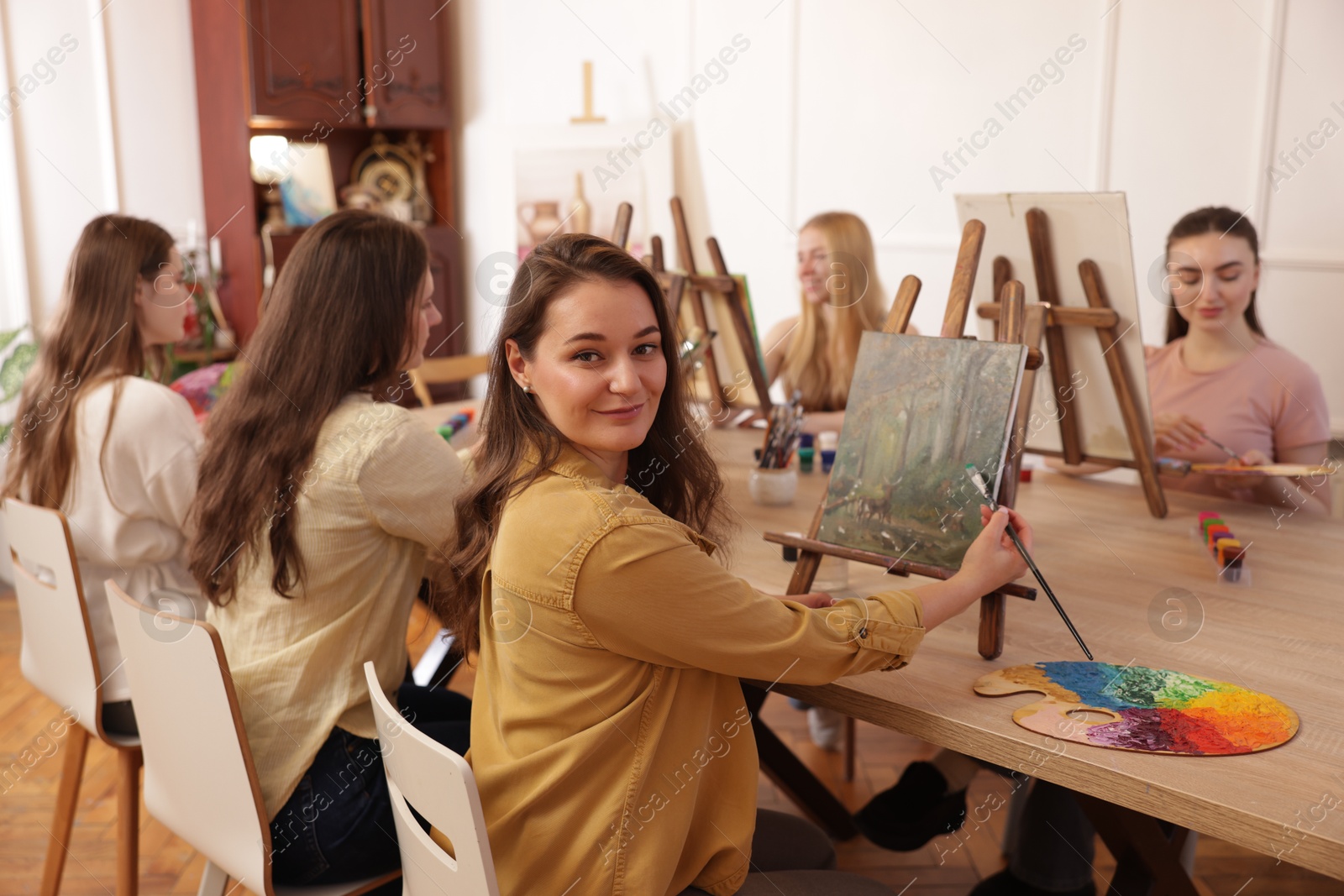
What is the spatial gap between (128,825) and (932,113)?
11.7 ft

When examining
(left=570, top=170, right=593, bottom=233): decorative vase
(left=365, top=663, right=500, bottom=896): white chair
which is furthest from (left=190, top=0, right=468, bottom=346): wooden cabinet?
(left=365, top=663, right=500, bottom=896): white chair

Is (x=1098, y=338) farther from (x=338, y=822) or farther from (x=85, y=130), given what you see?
(x=85, y=130)

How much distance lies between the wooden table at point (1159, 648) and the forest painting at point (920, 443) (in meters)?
0.16

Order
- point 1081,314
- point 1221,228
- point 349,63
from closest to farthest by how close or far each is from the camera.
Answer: point 1081,314, point 1221,228, point 349,63

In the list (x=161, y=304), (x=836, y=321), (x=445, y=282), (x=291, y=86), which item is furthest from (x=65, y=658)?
(x=445, y=282)

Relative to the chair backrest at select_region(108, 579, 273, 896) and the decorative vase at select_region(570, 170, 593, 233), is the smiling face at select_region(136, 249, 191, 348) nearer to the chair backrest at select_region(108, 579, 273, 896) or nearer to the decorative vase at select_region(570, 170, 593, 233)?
the chair backrest at select_region(108, 579, 273, 896)

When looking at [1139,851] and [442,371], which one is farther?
[442,371]

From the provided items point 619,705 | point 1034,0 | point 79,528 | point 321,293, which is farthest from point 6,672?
point 1034,0

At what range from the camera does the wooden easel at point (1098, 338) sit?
2.10 metres

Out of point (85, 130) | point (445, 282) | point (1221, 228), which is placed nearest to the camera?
point (1221, 228)

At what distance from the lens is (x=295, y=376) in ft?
5.44

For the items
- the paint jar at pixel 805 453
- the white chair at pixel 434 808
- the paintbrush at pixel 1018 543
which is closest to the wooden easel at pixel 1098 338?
the paint jar at pixel 805 453

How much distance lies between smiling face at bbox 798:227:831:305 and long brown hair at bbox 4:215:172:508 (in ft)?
5.62

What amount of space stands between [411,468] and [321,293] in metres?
0.32
